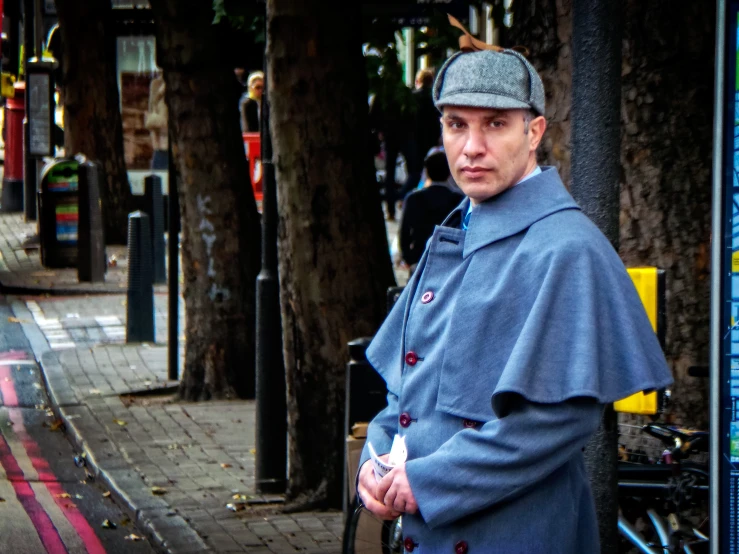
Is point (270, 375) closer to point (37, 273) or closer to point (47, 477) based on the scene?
point (47, 477)

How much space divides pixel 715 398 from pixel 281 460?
421 centimetres

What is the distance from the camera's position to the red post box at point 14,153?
82.5 ft

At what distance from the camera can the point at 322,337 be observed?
24.1 feet

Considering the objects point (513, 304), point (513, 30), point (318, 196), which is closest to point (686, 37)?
point (513, 30)

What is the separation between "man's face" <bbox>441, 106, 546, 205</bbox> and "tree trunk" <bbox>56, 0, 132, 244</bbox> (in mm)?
17650

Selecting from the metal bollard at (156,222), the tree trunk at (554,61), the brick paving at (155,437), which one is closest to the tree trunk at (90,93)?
the metal bollard at (156,222)

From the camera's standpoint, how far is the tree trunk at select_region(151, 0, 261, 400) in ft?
33.7

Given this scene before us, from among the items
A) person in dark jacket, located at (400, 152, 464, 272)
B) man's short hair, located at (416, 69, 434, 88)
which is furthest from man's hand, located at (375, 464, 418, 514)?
man's short hair, located at (416, 69, 434, 88)

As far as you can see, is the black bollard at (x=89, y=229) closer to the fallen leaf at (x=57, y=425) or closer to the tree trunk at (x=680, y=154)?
the fallen leaf at (x=57, y=425)

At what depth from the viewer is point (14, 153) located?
25.2 meters

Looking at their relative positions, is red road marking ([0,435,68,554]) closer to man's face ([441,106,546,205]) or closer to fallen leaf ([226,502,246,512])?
fallen leaf ([226,502,246,512])

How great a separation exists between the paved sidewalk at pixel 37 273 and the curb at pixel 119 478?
4062 millimetres

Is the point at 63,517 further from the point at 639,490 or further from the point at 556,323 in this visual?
the point at 556,323

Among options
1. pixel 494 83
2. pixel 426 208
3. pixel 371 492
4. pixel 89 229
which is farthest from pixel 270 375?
pixel 89 229
